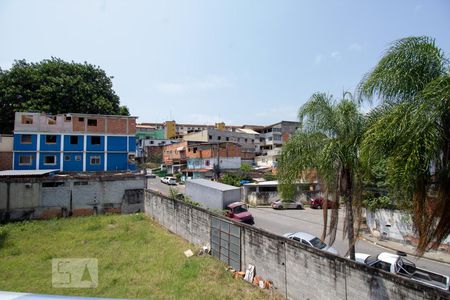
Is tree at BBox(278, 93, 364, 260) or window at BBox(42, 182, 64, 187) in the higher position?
tree at BBox(278, 93, 364, 260)

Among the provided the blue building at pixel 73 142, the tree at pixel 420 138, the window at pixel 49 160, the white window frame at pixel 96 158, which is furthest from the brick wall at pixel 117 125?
the tree at pixel 420 138

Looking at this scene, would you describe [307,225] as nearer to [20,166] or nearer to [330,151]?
[330,151]

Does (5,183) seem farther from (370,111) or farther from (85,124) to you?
(370,111)

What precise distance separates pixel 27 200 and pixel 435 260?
24702mm

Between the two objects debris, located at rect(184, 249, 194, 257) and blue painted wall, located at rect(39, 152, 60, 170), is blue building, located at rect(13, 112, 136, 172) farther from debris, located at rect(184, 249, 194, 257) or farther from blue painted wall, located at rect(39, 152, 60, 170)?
debris, located at rect(184, 249, 194, 257)

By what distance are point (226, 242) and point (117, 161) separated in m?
24.4

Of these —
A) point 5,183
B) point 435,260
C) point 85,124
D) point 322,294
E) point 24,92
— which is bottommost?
point 435,260

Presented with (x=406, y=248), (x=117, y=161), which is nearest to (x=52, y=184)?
(x=117, y=161)

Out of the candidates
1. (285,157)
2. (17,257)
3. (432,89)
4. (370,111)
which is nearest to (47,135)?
(17,257)

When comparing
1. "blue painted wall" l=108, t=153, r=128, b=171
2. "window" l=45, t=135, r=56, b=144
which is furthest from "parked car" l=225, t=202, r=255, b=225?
"window" l=45, t=135, r=56, b=144

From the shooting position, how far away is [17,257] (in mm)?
13117

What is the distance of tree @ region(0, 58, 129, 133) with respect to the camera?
32344mm

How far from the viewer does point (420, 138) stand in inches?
167

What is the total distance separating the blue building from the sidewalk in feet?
85.1
